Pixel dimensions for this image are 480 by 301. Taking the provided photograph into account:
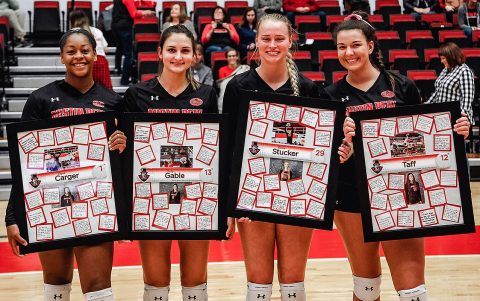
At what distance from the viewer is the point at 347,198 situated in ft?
10.8

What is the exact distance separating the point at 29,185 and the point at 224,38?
6840 mm

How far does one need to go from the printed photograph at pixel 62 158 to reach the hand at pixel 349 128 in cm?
112

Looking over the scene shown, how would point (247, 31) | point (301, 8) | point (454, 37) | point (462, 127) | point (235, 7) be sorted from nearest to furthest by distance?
point (462, 127) < point (247, 31) < point (454, 37) < point (301, 8) < point (235, 7)

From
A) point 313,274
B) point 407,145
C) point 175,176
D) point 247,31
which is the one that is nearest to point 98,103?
point 175,176

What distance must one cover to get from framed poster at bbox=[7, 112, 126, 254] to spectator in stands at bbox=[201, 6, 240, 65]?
6.60 m

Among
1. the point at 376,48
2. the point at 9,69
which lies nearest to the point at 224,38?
the point at 9,69

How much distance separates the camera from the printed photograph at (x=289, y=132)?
3115 millimetres

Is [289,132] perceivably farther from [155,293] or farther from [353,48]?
[155,293]

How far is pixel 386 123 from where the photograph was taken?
10.2ft

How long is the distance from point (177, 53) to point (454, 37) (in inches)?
309

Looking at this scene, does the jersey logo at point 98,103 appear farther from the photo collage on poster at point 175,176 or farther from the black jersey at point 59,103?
the photo collage on poster at point 175,176

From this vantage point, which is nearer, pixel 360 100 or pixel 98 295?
pixel 98 295

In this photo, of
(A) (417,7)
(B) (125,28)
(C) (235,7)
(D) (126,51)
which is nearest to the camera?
(D) (126,51)

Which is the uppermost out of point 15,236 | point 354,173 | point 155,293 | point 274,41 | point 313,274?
point 274,41
